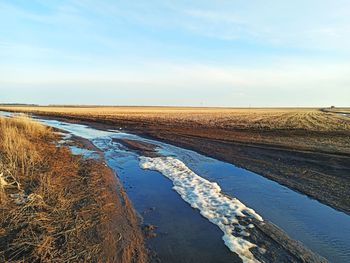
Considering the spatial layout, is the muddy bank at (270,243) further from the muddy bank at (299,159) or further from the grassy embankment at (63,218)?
the muddy bank at (299,159)

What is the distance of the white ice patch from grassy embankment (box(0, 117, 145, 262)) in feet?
6.64

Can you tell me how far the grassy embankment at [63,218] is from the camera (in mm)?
5973

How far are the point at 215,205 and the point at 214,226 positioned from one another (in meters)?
1.59

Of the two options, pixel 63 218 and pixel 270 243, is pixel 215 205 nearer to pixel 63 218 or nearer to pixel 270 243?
pixel 270 243

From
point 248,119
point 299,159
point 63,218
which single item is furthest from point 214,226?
point 248,119

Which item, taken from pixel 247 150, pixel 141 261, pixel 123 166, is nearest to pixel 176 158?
pixel 123 166

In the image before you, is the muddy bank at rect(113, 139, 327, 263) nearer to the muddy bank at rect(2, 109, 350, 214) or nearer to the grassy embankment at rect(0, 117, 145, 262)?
the grassy embankment at rect(0, 117, 145, 262)

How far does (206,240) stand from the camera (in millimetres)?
7480

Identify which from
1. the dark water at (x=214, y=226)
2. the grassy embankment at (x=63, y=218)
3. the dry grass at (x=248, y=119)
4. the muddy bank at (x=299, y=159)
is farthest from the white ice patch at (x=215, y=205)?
the dry grass at (x=248, y=119)

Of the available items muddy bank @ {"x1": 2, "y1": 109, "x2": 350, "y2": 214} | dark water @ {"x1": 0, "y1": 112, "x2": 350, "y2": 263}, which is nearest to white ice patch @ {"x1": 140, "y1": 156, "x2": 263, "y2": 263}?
dark water @ {"x1": 0, "y1": 112, "x2": 350, "y2": 263}

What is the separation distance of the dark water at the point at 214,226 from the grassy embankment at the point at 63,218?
0.68 meters

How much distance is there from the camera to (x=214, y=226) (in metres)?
8.24

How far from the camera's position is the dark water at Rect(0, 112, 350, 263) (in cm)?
702

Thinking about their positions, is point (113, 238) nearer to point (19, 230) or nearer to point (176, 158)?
point (19, 230)
